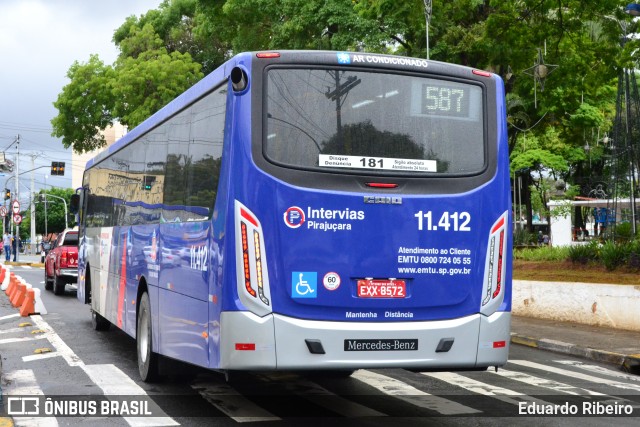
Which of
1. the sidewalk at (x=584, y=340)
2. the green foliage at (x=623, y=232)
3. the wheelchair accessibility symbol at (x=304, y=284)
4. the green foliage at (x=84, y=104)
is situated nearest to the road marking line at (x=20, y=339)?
the sidewalk at (x=584, y=340)

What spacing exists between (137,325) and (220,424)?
349 centimetres

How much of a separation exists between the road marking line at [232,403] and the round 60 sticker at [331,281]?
1.57 m

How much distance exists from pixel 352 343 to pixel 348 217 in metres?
1.05

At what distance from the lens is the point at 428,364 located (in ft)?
25.7

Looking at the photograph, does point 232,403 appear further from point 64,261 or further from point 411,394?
point 64,261

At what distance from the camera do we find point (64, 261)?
25969 mm

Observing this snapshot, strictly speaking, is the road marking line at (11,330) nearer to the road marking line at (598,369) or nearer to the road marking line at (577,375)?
the road marking line at (577,375)

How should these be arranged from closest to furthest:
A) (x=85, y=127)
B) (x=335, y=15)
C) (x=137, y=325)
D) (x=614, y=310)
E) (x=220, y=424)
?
(x=220, y=424), (x=137, y=325), (x=614, y=310), (x=335, y=15), (x=85, y=127)

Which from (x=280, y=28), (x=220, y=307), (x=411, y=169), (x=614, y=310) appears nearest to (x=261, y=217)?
(x=220, y=307)

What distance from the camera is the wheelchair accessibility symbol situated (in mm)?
7531

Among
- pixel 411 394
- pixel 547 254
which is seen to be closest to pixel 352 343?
pixel 411 394

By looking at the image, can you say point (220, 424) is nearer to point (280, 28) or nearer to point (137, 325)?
point (137, 325)

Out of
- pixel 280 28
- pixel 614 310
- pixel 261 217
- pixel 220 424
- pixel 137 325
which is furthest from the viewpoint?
pixel 280 28

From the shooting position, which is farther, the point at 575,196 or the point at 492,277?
the point at 575,196
